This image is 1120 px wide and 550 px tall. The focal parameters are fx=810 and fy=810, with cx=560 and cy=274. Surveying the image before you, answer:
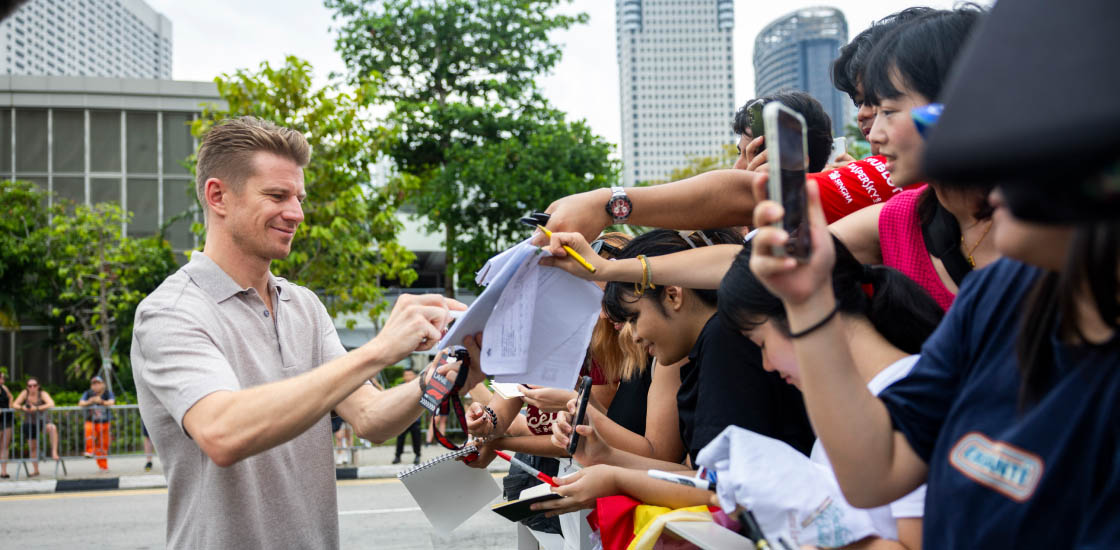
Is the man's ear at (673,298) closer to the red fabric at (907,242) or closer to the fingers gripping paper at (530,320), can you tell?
the fingers gripping paper at (530,320)

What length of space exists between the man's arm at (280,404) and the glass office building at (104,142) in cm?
2349

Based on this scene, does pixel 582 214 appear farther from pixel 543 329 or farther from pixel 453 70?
pixel 453 70

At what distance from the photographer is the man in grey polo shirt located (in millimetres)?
1855

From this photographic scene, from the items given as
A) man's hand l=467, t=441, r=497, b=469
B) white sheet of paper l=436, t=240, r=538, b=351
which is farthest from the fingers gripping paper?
man's hand l=467, t=441, r=497, b=469

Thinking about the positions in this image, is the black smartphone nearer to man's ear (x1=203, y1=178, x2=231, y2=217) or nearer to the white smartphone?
the white smartphone

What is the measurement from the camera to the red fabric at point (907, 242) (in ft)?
6.46

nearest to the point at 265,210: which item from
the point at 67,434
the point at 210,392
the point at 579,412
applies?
the point at 210,392

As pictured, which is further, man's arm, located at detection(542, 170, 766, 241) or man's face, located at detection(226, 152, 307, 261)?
man's face, located at detection(226, 152, 307, 261)

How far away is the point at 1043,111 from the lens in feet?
2.18

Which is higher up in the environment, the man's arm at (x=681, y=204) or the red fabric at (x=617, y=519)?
the man's arm at (x=681, y=204)

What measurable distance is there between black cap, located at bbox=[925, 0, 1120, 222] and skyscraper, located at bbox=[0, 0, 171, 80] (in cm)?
6391

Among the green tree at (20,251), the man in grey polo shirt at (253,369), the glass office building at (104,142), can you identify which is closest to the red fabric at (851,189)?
the man in grey polo shirt at (253,369)

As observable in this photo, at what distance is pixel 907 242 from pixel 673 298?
74 centimetres

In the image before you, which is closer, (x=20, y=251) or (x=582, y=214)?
(x=582, y=214)
